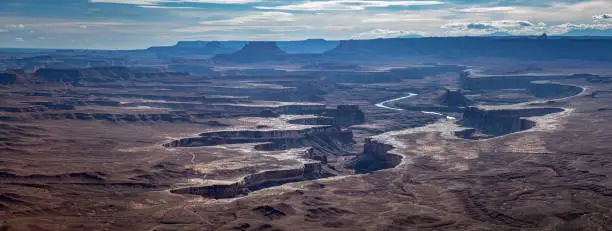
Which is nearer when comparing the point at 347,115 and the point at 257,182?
the point at 257,182

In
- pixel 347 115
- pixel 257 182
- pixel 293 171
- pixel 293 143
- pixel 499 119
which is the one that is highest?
pixel 293 171

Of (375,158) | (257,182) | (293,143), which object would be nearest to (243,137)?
(293,143)

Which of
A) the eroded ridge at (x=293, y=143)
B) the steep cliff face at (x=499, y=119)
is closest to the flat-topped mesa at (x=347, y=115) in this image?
the eroded ridge at (x=293, y=143)

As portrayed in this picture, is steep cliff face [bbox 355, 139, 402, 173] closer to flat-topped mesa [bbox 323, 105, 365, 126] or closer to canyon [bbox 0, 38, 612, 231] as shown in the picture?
canyon [bbox 0, 38, 612, 231]

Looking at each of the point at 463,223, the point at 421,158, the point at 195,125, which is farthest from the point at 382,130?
the point at 463,223

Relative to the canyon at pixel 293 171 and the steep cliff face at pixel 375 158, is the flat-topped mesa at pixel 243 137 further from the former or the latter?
the steep cliff face at pixel 375 158

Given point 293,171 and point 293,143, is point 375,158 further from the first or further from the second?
point 293,171

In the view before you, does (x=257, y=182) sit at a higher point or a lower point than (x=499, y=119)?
higher

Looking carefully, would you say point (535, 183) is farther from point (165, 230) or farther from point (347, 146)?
point (347, 146)
